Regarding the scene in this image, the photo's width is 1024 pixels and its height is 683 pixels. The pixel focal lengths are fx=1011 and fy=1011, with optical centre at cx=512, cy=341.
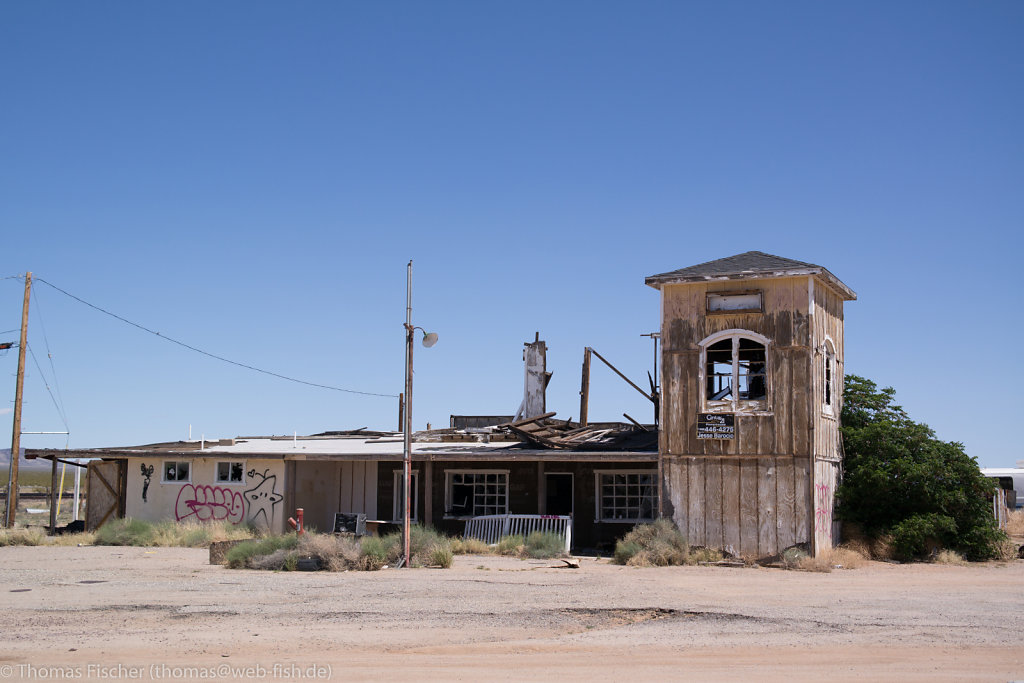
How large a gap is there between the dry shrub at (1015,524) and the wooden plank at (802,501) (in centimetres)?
1053

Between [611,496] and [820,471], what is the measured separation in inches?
203

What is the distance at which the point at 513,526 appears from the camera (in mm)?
22781

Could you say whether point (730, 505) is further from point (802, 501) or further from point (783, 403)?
point (783, 403)

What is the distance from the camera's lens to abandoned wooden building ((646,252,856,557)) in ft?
63.6

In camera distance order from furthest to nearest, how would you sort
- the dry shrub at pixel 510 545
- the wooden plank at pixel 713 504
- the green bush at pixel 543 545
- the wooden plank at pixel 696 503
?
the dry shrub at pixel 510 545 → the green bush at pixel 543 545 → the wooden plank at pixel 696 503 → the wooden plank at pixel 713 504

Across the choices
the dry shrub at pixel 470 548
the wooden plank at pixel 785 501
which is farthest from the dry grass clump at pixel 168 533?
the wooden plank at pixel 785 501

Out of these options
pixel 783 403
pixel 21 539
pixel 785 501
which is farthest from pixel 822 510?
pixel 21 539

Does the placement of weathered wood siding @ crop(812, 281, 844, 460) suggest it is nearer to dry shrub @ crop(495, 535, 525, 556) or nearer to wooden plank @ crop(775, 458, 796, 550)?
wooden plank @ crop(775, 458, 796, 550)

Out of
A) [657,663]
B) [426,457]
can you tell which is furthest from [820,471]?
[657,663]

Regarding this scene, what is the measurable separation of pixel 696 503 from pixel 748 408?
2.15m

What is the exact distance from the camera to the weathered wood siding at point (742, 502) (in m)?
19.3

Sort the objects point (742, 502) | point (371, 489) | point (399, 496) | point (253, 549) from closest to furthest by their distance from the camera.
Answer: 1. point (253, 549)
2. point (742, 502)
3. point (399, 496)
4. point (371, 489)

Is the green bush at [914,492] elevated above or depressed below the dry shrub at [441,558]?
above

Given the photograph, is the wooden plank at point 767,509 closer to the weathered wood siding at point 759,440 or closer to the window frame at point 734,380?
the weathered wood siding at point 759,440
